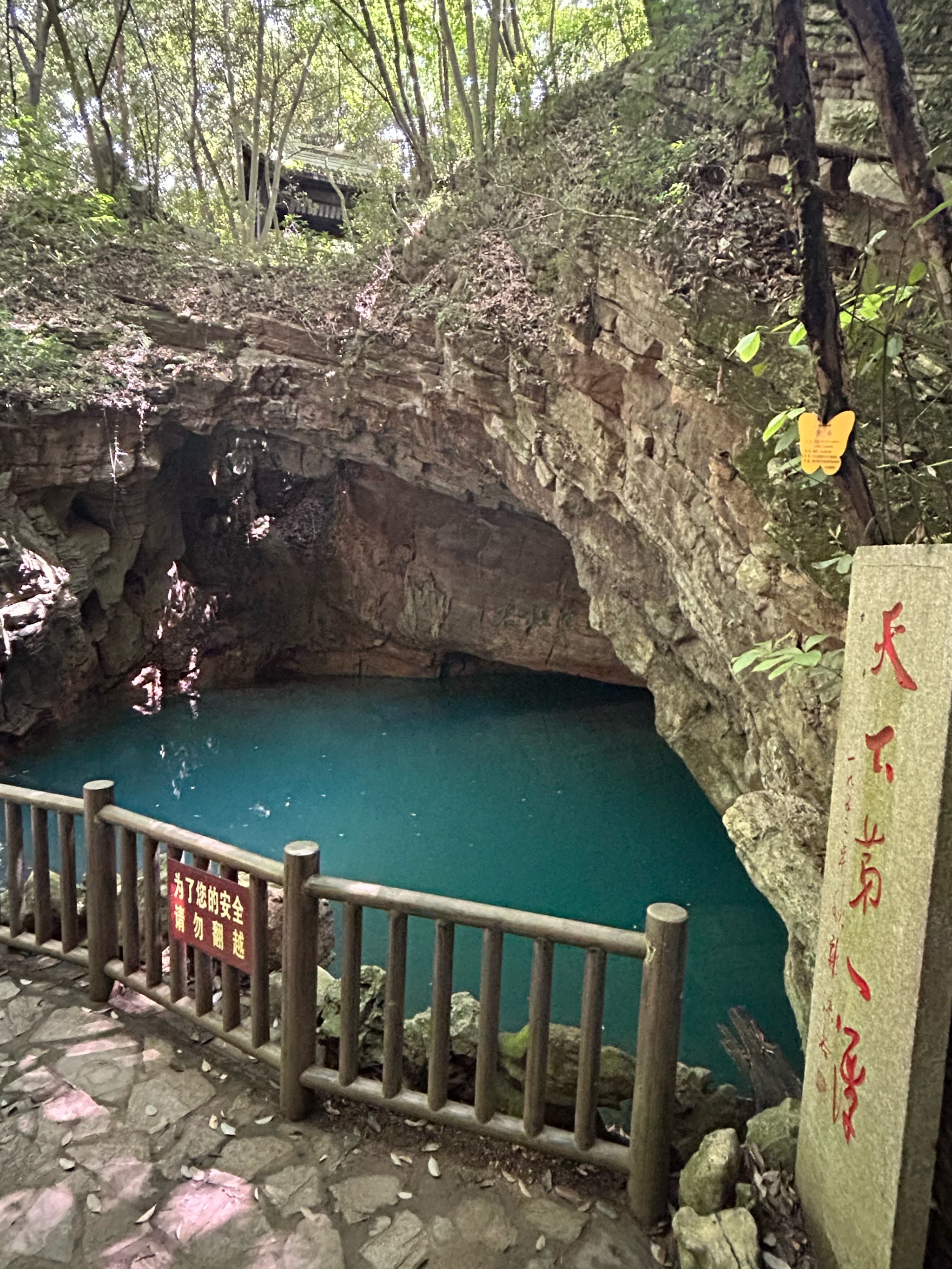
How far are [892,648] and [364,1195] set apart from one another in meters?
2.45

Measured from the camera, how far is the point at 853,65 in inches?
151

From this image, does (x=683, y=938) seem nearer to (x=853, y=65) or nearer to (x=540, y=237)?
(x=853, y=65)

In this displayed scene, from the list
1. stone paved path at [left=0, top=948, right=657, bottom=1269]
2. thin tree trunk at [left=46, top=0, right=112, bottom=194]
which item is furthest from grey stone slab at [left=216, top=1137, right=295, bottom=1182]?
thin tree trunk at [left=46, top=0, right=112, bottom=194]

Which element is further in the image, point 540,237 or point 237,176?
point 237,176

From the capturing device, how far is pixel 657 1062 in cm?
228

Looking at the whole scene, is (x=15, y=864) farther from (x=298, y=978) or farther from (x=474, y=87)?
(x=474, y=87)

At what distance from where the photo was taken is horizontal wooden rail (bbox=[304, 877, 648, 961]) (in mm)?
2297

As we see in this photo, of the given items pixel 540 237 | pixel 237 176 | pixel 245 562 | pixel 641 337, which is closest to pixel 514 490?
pixel 540 237

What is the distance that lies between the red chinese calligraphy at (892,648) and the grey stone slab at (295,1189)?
2.33m

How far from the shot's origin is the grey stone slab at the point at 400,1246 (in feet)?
7.31

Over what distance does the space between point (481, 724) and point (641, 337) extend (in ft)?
25.9

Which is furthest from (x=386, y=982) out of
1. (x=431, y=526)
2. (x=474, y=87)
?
(x=431, y=526)

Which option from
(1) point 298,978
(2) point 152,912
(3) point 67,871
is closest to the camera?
(1) point 298,978

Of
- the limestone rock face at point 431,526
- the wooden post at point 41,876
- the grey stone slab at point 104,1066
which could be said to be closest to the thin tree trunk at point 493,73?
the limestone rock face at point 431,526
